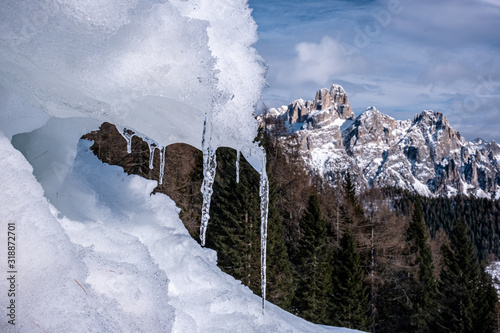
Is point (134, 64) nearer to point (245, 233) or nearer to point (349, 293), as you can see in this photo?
point (245, 233)

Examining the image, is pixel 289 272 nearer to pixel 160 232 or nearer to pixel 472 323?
pixel 472 323

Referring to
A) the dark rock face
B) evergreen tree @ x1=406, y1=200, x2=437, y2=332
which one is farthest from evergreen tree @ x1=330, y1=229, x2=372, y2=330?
the dark rock face

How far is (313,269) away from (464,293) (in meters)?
14.2

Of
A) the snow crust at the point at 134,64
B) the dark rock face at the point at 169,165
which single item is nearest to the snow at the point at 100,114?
the snow crust at the point at 134,64

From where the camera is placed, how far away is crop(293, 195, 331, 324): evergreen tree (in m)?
26.3

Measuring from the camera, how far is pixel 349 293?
27.1 metres

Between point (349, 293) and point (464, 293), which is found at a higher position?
point (464, 293)

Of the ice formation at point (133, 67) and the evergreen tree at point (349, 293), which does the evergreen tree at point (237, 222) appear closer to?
the evergreen tree at point (349, 293)

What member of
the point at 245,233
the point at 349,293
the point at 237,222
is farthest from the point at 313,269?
the point at 237,222

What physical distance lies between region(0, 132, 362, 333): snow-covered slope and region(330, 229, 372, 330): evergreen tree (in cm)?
2364

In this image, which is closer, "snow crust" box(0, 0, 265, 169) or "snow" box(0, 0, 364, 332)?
"snow" box(0, 0, 364, 332)

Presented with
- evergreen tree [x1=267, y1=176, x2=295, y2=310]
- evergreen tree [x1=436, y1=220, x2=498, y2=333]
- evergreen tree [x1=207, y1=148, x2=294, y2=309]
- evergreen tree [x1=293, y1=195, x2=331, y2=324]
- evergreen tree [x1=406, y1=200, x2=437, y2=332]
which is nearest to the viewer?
evergreen tree [x1=207, y1=148, x2=294, y2=309]

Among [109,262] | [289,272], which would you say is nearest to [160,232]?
[109,262]

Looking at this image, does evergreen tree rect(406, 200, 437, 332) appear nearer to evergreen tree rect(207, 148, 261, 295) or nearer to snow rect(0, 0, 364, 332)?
evergreen tree rect(207, 148, 261, 295)
